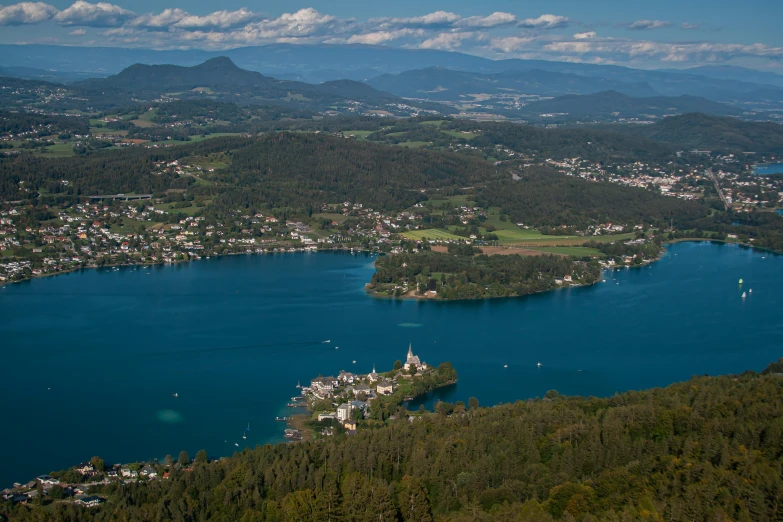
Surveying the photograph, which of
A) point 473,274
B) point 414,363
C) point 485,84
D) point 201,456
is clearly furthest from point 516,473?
point 485,84

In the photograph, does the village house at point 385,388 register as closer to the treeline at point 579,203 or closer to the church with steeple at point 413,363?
the church with steeple at point 413,363

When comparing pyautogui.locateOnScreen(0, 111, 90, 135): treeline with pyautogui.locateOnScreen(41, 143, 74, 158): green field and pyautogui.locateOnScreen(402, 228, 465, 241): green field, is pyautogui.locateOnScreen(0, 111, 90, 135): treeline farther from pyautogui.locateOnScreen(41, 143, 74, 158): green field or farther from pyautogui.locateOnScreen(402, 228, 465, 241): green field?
pyautogui.locateOnScreen(402, 228, 465, 241): green field

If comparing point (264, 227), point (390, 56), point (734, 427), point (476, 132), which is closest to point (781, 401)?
point (734, 427)

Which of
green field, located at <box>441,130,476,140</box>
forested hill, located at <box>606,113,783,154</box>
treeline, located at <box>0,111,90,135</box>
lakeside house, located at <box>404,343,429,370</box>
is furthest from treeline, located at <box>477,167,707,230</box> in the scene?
treeline, located at <box>0,111,90,135</box>

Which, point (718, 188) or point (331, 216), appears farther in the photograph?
point (718, 188)

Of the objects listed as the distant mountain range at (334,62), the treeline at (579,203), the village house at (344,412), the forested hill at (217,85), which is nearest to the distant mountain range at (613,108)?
the forested hill at (217,85)

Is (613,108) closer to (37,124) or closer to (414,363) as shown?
(37,124)
